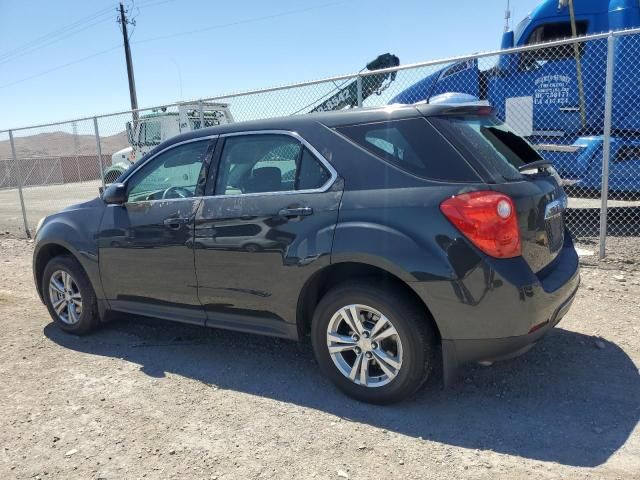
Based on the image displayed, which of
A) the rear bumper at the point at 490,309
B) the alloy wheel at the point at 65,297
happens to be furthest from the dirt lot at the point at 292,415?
the rear bumper at the point at 490,309

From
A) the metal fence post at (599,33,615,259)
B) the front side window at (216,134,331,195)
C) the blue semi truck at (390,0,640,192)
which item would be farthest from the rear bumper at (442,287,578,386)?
the blue semi truck at (390,0,640,192)

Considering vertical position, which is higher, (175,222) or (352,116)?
(352,116)

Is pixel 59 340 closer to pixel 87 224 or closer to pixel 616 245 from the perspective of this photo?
pixel 87 224

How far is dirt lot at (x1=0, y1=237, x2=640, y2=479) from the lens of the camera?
9.07 feet

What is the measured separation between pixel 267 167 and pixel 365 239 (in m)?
0.98

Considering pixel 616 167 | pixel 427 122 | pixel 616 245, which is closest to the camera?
pixel 427 122

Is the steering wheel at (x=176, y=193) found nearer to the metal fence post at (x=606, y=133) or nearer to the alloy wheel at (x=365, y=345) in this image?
the alloy wheel at (x=365, y=345)

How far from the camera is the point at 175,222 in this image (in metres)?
3.91

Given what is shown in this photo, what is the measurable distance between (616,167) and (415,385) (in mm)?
6378

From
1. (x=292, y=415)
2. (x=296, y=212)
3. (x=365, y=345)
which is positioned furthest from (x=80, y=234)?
(x=365, y=345)

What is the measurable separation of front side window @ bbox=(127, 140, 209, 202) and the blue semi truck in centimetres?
551

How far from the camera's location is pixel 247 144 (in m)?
3.77

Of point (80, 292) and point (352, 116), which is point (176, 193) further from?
point (352, 116)

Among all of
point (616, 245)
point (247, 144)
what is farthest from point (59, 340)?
point (616, 245)
